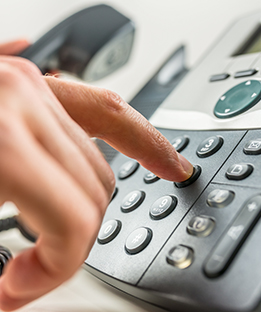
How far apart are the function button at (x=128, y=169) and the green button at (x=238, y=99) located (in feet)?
0.28

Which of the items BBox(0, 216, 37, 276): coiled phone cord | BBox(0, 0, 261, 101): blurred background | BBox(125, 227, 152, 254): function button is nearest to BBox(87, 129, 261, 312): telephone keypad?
BBox(125, 227, 152, 254): function button

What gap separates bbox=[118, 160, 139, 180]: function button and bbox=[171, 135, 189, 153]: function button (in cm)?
4

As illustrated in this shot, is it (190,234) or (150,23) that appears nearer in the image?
(190,234)

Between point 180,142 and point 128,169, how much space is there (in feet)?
0.18

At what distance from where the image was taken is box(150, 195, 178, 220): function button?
233mm

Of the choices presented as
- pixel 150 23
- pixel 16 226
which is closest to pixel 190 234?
pixel 16 226

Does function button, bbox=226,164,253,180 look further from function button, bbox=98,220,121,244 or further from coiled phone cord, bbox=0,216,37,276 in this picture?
coiled phone cord, bbox=0,216,37,276

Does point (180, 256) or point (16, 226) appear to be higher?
point (180, 256)

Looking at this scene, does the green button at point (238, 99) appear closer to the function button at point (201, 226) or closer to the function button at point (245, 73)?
the function button at point (245, 73)

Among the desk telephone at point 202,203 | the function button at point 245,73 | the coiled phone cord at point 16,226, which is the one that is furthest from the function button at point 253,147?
the coiled phone cord at point 16,226

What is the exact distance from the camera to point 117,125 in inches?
8.6

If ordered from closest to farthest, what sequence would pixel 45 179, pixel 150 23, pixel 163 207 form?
pixel 45 179 < pixel 163 207 < pixel 150 23

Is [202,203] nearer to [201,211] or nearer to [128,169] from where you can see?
[201,211]

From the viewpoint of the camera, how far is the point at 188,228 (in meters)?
0.21
